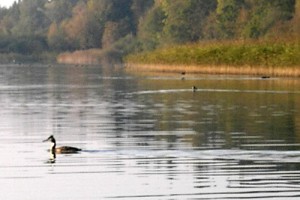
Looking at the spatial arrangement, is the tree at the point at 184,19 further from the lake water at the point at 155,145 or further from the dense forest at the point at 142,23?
the lake water at the point at 155,145

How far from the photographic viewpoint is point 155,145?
25.9 m

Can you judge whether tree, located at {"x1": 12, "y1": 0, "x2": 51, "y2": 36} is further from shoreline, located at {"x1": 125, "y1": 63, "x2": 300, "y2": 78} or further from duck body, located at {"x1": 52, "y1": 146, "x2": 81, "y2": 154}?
duck body, located at {"x1": 52, "y1": 146, "x2": 81, "y2": 154}

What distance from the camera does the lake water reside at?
63.5 ft

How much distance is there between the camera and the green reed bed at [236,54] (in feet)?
200

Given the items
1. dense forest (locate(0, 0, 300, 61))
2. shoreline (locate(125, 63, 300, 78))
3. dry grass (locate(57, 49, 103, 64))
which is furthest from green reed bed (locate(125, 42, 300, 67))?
dry grass (locate(57, 49, 103, 64))

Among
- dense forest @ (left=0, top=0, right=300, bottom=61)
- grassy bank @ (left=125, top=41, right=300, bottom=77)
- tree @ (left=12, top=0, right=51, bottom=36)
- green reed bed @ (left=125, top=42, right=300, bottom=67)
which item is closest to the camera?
grassy bank @ (left=125, top=41, right=300, bottom=77)

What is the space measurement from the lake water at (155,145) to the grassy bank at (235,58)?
11.3m

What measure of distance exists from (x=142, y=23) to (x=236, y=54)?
61.9 metres

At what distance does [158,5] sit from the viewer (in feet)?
398

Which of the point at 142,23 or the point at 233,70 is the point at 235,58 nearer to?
the point at 233,70

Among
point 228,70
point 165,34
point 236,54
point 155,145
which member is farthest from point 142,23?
point 155,145

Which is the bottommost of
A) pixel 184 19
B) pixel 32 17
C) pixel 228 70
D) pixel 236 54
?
pixel 228 70

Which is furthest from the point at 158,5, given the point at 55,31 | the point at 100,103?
the point at 100,103

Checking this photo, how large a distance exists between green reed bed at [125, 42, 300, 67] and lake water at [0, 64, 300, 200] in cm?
1178
